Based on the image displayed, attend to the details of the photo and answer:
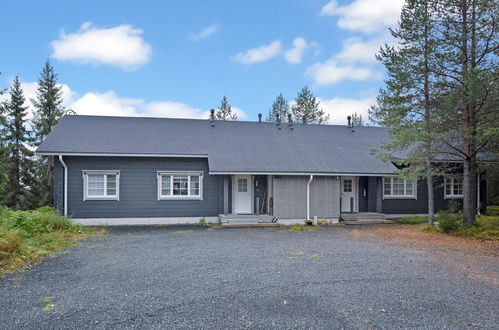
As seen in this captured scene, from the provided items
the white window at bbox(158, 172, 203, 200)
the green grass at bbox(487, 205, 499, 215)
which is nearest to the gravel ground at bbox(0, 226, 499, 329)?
the white window at bbox(158, 172, 203, 200)

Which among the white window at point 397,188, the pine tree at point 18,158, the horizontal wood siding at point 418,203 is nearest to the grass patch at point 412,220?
the horizontal wood siding at point 418,203

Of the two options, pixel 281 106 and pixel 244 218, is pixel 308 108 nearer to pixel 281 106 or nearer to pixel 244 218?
pixel 281 106

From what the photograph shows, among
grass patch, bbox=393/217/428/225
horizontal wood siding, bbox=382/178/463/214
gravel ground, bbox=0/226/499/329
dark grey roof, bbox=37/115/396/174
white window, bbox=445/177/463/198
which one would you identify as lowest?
grass patch, bbox=393/217/428/225

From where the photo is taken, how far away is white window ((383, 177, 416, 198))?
683 inches

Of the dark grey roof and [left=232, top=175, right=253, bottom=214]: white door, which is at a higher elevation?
the dark grey roof

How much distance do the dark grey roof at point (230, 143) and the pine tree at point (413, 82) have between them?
7.67ft

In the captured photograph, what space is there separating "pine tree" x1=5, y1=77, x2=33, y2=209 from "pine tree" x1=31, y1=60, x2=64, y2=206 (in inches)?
23.0

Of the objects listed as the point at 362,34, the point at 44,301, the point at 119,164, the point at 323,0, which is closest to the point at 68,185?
the point at 119,164

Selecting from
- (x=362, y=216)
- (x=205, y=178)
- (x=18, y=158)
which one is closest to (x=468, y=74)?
(x=362, y=216)

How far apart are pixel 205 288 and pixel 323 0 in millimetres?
13078

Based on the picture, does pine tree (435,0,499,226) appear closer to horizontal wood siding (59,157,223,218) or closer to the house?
the house

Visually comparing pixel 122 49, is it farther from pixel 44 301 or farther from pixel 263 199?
pixel 44 301

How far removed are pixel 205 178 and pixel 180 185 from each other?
3.74ft

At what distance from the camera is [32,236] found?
10211 millimetres
